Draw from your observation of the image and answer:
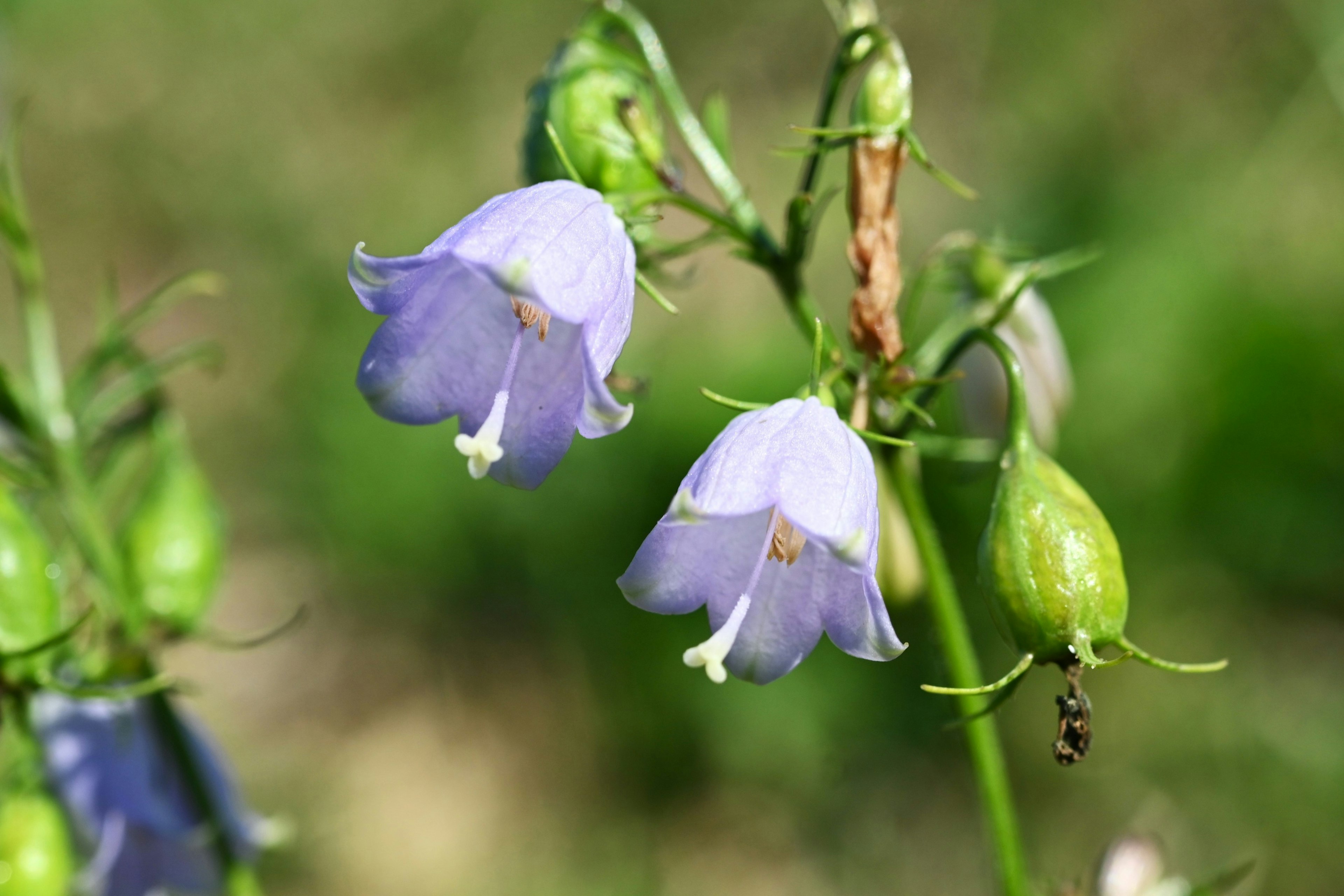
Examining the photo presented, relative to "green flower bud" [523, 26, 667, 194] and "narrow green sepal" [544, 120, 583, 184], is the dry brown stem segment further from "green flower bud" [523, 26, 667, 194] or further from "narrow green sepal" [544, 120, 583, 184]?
"narrow green sepal" [544, 120, 583, 184]

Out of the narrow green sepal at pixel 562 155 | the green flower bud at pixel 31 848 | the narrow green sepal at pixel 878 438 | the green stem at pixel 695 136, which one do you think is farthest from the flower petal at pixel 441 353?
the green flower bud at pixel 31 848

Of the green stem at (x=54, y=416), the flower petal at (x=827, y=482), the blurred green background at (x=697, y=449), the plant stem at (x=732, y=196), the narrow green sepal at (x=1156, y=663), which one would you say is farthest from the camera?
the blurred green background at (x=697, y=449)

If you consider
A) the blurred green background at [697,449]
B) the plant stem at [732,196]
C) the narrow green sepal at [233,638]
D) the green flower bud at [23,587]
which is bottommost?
the blurred green background at [697,449]

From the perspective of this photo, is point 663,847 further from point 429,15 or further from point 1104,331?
point 429,15

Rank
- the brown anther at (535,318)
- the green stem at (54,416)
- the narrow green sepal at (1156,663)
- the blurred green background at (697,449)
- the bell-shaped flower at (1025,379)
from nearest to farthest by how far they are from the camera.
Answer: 1. the narrow green sepal at (1156,663)
2. the brown anther at (535,318)
3. the green stem at (54,416)
4. the bell-shaped flower at (1025,379)
5. the blurred green background at (697,449)

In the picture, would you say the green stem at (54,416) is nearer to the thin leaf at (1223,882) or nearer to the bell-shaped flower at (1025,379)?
the bell-shaped flower at (1025,379)

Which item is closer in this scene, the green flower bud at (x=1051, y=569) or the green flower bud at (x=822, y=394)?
the green flower bud at (x=1051, y=569)
